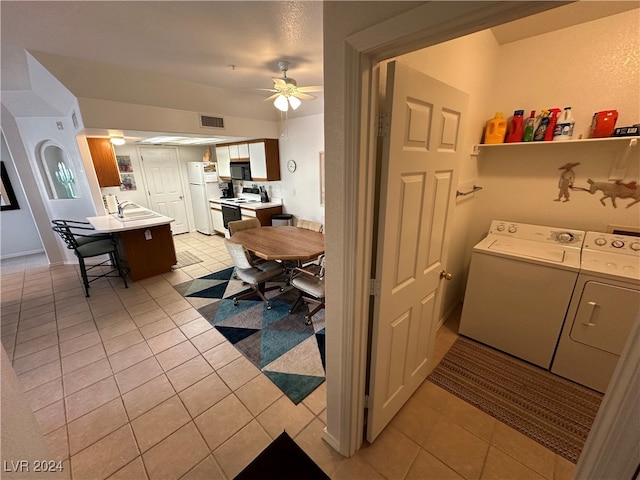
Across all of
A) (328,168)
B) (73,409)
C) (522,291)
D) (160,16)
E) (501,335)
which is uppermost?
(160,16)

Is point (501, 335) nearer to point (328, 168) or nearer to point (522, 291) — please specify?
point (522, 291)

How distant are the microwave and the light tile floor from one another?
3.29 m

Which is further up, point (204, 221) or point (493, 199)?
point (493, 199)

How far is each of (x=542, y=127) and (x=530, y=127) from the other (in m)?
0.08

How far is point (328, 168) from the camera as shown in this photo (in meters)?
1.12

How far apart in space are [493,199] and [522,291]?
3.31 feet

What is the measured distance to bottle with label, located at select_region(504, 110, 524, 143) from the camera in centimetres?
222

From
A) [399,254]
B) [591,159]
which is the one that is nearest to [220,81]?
[399,254]

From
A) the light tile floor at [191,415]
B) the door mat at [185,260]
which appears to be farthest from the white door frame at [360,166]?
the door mat at [185,260]

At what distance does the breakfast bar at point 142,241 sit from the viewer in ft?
11.8

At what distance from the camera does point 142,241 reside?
12.3 ft

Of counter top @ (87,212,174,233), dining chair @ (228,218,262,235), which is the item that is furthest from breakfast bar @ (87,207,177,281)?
dining chair @ (228,218,262,235)

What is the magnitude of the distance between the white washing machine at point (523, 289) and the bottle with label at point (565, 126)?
76 centimetres

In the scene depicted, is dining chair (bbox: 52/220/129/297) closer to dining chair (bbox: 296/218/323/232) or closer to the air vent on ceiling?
the air vent on ceiling
